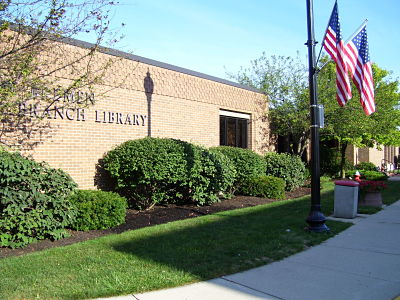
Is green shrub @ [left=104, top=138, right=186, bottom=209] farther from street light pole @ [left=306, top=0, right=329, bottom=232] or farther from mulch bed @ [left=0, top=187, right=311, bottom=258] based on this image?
street light pole @ [left=306, top=0, right=329, bottom=232]

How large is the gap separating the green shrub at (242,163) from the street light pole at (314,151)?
4.65 meters

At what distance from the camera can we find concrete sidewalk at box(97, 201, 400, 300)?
428 centimetres

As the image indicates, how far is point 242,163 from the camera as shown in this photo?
40.6 feet

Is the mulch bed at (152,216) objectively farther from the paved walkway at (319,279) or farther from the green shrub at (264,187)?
the paved walkway at (319,279)

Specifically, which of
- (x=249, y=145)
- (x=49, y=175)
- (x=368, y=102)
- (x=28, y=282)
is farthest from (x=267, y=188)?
(x=28, y=282)

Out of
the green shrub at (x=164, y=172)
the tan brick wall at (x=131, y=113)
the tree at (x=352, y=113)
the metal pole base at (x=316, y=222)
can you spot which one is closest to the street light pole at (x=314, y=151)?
the metal pole base at (x=316, y=222)

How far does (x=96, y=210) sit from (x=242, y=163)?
5953 millimetres

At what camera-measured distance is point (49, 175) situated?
6.98 metres

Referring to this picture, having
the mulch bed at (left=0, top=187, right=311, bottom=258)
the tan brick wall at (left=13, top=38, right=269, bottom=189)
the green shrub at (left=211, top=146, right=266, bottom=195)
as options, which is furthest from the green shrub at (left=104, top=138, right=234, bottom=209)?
the green shrub at (left=211, top=146, right=266, bottom=195)

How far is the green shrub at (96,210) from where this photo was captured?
742 centimetres

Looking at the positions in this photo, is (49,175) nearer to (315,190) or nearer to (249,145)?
(315,190)

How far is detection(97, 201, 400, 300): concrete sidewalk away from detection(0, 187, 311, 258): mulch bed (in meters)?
2.94

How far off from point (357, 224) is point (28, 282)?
6.77 meters

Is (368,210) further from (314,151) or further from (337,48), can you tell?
(337,48)
